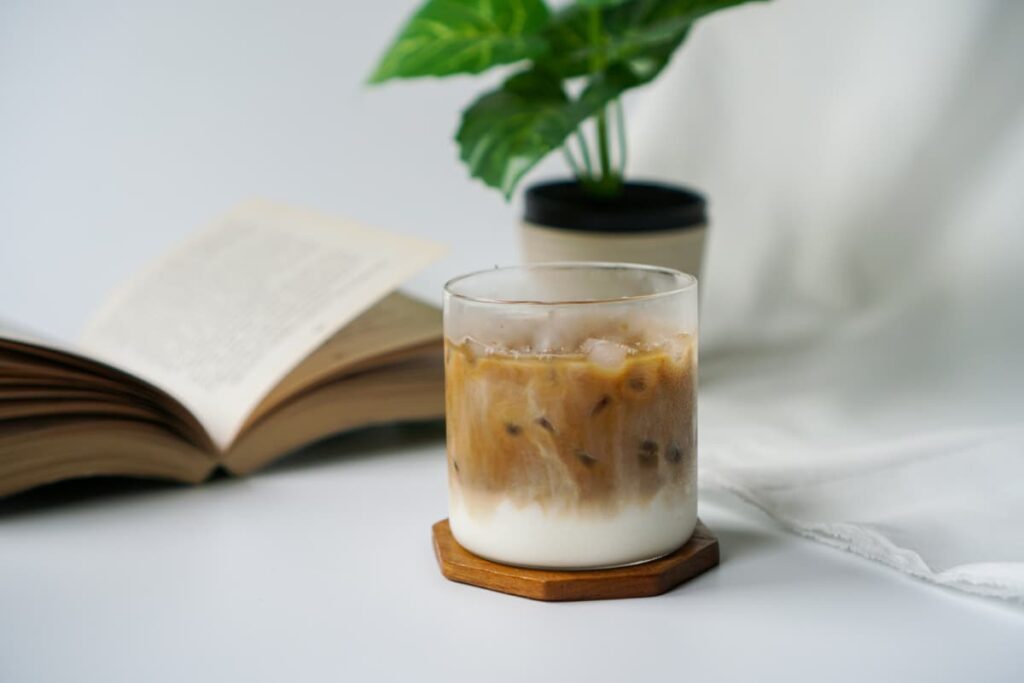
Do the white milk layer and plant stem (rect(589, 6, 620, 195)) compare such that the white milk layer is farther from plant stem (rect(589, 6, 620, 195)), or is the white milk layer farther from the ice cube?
plant stem (rect(589, 6, 620, 195))

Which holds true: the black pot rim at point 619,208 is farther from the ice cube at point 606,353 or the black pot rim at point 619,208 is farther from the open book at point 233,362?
the ice cube at point 606,353

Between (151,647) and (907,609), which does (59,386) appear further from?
(907,609)

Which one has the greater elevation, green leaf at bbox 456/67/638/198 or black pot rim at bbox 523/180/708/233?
green leaf at bbox 456/67/638/198

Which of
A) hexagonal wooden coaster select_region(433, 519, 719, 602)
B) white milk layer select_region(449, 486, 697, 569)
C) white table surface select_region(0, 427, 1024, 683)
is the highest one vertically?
white milk layer select_region(449, 486, 697, 569)

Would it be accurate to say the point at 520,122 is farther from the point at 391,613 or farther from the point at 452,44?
the point at 391,613

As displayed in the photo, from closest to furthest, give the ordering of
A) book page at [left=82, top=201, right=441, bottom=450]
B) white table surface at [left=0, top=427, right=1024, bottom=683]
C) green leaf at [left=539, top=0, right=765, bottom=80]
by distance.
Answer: white table surface at [left=0, top=427, right=1024, bottom=683], book page at [left=82, top=201, right=441, bottom=450], green leaf at [left=539, top=0, right=765, bottom=80]

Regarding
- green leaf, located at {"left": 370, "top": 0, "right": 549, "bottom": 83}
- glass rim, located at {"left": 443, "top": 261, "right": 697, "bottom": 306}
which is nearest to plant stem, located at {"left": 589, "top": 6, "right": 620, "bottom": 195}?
green leaf, located at {"left": 370, "top": 0, "right": 549, "bottom": 83}

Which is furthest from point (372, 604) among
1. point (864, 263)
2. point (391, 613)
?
point (864, 263)
